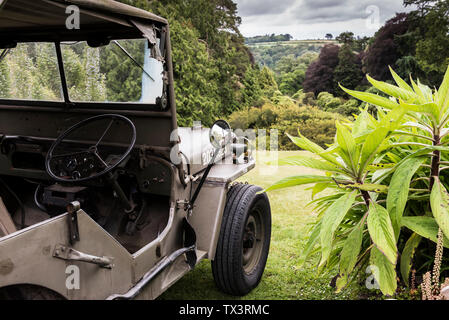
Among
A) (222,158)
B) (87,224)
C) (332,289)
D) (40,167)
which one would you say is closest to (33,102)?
(40,167)

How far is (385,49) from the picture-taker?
17.4 meters

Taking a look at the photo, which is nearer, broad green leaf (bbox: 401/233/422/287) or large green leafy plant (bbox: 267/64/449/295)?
large green leafy plant (bbox: 267/64/449/295)

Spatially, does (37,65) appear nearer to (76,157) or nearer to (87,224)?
(76,157)

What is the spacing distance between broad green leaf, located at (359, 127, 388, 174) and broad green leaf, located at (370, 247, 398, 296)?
1.72 feet

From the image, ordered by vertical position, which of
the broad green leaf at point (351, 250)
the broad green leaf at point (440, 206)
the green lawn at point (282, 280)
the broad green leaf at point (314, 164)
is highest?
the broad green leaf at point (314, 164)

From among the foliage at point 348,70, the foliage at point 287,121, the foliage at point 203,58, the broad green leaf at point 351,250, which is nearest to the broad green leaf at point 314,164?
the broad green leaf at point 351,250

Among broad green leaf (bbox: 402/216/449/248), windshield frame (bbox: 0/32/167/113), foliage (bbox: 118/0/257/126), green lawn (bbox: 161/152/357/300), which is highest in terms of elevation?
foliage (bbox: 118/0/257/126)

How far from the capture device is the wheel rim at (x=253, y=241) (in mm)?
3637

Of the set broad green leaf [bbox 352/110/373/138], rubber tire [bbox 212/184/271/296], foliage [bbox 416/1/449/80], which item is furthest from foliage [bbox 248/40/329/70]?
broad green leaf [bbox 352/110/373/138]

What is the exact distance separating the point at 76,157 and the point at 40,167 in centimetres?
76

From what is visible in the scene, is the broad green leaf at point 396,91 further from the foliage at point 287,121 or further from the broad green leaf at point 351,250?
the foliage at point 287,121

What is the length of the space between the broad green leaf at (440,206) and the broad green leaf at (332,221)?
1.41ft

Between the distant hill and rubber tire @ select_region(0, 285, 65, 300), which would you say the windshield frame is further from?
the distant hill

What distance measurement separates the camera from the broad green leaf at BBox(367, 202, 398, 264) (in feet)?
7.10
